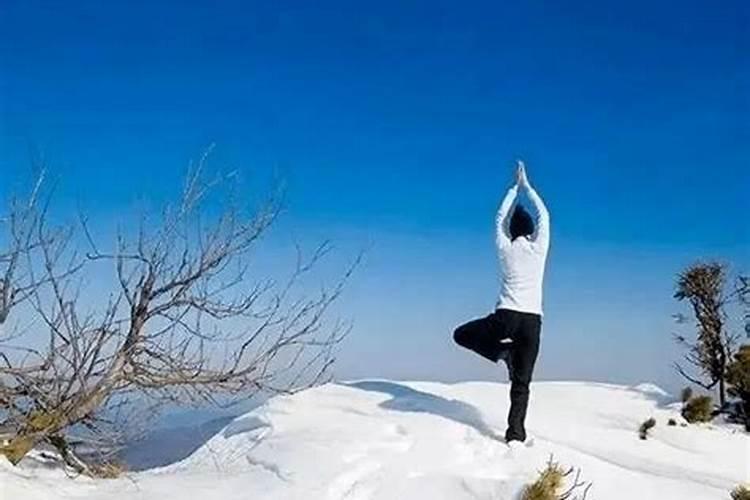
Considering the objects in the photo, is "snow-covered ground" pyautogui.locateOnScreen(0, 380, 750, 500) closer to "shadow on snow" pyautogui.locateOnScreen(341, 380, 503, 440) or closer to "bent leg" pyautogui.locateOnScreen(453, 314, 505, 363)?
"shadow on snow" pyautogui.locateOnScreen(341, 380, 503, 440)

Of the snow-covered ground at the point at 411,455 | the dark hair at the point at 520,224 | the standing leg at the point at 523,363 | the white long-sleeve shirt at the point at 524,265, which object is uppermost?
the dark hair at the point at 520,224

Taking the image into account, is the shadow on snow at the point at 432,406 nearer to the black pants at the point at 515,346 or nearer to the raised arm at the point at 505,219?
the black pants at the point at 515,346

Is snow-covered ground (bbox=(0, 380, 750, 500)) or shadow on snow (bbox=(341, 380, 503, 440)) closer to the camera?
snow-covered ground (bbox=(0, 380, 750, 500))

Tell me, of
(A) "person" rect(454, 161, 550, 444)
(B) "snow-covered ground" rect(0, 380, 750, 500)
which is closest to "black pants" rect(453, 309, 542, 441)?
(A) "person" rect(454, 161, 550, 444)

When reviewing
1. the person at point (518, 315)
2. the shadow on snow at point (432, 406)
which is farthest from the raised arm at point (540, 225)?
the shadow on snow at point (432, 406)

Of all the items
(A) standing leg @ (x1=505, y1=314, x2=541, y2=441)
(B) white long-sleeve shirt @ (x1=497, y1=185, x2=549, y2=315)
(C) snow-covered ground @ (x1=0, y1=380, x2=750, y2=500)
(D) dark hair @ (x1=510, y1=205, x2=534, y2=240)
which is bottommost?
(C) snow-covered ground @ (x1=0, y1=380, x2=750, y2=500)

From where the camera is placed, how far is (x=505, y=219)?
267 inches

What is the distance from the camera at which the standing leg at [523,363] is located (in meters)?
6.38

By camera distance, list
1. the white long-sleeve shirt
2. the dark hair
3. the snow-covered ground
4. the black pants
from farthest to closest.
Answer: the dark hair
the white long-sleeve shirt
the black pants
the snow-covered ground

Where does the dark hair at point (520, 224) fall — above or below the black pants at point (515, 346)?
above

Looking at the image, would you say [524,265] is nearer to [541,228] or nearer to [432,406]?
[541,228]

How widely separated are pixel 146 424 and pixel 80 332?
0.95 metres

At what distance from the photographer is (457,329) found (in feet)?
22.3

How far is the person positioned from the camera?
6.44 metres
